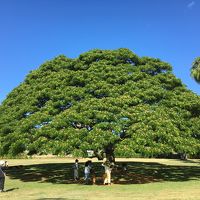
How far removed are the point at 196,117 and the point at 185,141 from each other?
4857 mm

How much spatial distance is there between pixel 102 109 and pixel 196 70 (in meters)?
33.0

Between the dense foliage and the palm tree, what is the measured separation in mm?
22532

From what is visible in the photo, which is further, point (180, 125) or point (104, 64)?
point (104, 64)

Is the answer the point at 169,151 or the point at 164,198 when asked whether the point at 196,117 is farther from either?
the point at 164,198

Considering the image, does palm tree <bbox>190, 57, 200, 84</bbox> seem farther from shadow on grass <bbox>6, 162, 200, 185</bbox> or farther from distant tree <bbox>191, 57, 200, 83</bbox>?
shadow on grass <bbox>6, 162, 200, 185</bbox>

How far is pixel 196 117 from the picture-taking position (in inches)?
1254

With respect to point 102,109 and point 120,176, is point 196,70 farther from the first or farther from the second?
point 102,109

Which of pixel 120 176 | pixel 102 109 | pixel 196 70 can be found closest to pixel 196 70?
pixel 196 70

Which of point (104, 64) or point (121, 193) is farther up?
point (104, 64)

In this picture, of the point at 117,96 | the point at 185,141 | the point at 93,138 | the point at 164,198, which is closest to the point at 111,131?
the point at 93,138

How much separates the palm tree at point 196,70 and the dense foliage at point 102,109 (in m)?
22.5

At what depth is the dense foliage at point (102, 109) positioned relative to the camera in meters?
26.2

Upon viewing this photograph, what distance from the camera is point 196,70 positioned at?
187 feet

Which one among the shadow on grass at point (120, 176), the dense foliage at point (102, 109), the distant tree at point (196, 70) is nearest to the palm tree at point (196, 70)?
the distant tree at point (196, 70)
